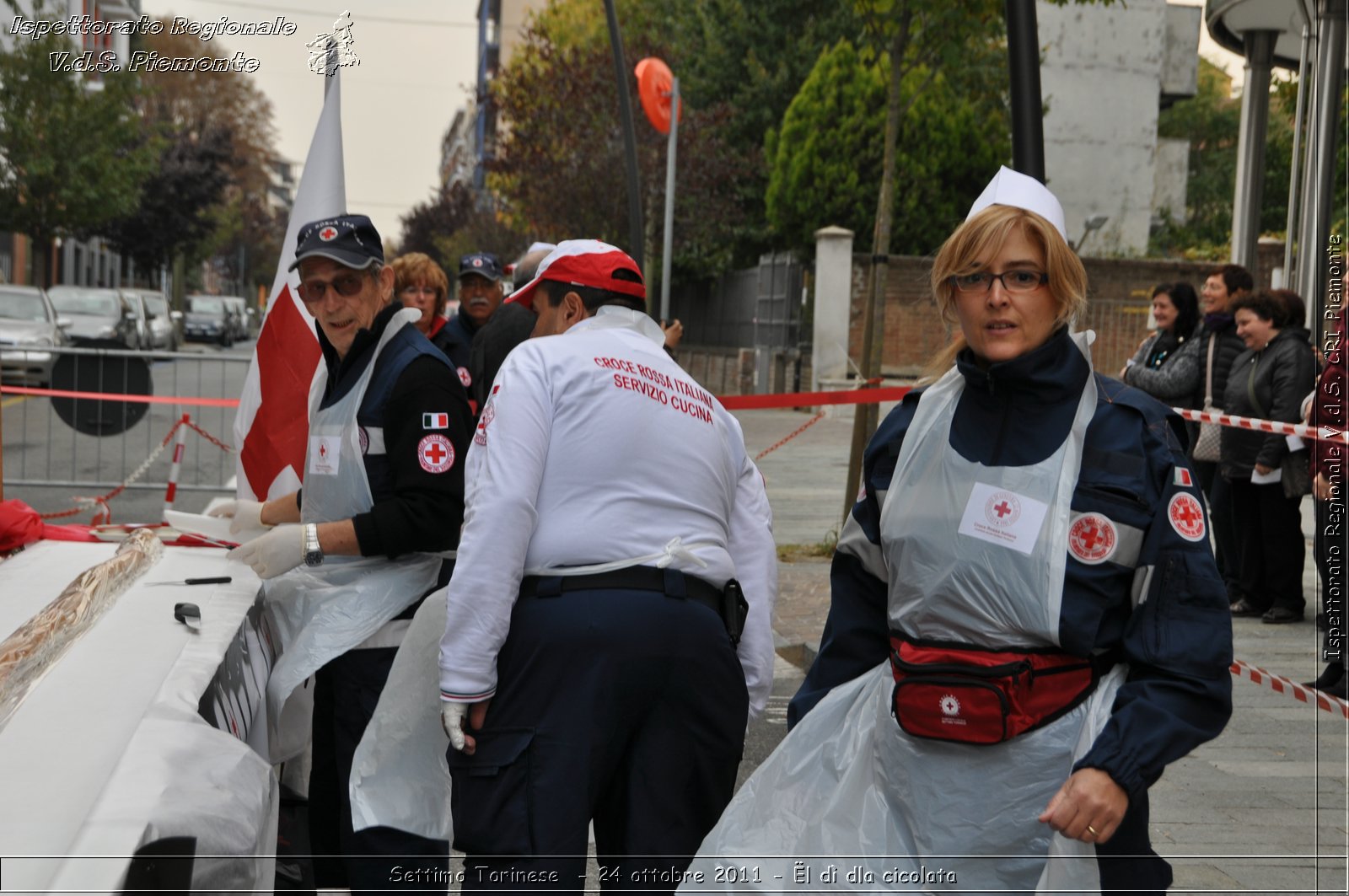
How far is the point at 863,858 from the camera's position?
93.1 inches

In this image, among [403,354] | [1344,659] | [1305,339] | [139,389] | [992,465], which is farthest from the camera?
[139,389]

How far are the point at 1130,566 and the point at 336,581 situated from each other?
212 cm

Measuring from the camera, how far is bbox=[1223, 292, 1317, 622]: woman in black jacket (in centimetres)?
811

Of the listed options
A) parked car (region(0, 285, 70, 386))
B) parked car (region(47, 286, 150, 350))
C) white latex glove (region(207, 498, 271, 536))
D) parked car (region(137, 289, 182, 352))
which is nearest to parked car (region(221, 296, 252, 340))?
parked car (region(137, 289, 182, 352))

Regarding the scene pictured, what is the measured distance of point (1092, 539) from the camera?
2.26 m

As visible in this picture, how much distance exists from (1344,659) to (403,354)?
16.1ft

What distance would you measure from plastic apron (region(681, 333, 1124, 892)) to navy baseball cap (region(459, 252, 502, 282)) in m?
4.83

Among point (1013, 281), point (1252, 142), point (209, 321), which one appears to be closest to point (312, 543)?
point (1013, 281)

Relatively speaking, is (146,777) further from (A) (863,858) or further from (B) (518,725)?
(A) (863,858)

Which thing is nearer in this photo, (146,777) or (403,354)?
(146,777)

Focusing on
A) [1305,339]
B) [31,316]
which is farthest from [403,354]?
[31,316]

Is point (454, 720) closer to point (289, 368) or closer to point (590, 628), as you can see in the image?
point (590, 628)

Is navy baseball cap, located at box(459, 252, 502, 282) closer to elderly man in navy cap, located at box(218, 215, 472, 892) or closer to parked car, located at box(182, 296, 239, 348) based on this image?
elderly man in navy cap, located at box(218, 215, 472, 892)

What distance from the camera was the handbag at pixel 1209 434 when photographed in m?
8.70
